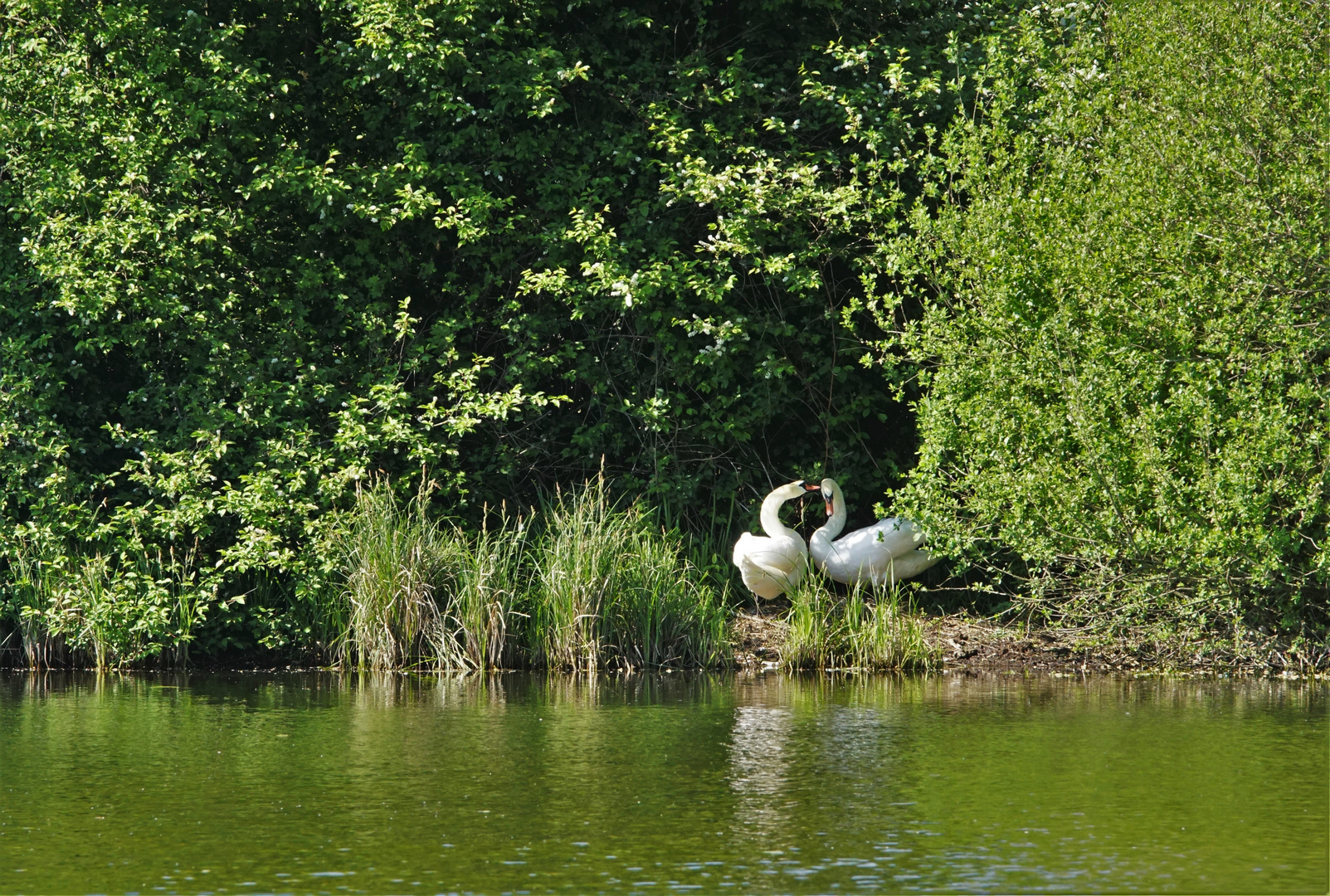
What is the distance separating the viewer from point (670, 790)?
8742 millimetres

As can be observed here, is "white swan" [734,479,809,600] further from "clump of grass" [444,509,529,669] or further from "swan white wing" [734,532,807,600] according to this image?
"clump of grass" [444,509,529,669]

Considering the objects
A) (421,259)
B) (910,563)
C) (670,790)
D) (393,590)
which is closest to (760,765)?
(670,790)

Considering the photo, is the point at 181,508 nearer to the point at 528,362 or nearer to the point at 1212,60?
the point at 528,362

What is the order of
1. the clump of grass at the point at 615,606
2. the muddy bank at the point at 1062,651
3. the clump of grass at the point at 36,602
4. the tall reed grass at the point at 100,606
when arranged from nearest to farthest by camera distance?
the muddy bank at the point at 1062,651 → the clump of grass at the point at 615,606 → the tall reed grass at the point at 100,606 → the clump of grass at the point at 36,602

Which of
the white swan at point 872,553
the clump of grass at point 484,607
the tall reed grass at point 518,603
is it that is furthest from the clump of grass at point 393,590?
the white swan at point 872,553

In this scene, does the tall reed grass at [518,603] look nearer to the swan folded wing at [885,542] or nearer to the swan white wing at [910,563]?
the swan folded wing at [885,542]

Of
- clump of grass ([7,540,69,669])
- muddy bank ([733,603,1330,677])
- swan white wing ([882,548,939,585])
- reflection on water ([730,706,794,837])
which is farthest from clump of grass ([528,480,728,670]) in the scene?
clump of grass ([7,540,69,669])

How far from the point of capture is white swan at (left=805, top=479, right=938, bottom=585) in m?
15.2

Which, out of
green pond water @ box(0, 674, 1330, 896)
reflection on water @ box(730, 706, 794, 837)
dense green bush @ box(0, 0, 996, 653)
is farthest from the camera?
dense green bush @ box(0, 0, 996, 653)

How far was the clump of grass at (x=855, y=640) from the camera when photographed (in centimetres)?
1420

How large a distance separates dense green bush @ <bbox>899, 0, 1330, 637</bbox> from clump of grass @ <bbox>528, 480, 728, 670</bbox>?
2.19 metres

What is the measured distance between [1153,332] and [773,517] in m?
3.96

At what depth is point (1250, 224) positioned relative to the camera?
41.1 ft

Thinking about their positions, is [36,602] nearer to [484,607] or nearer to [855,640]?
[484,607]
